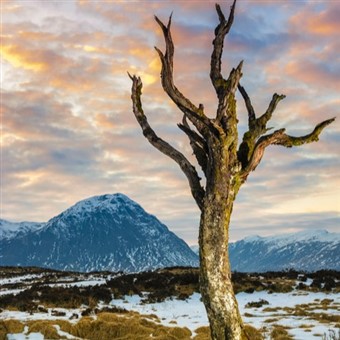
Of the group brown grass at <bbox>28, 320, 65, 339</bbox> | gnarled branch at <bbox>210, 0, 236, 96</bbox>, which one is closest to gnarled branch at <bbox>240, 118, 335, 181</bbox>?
gnarled branch at <bbox>210, 0, 236, 96</bbox>

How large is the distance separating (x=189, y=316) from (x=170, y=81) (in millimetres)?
17291

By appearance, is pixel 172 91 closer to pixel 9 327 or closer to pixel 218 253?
pixel 218 253

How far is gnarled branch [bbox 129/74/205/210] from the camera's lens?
1055 centimetres

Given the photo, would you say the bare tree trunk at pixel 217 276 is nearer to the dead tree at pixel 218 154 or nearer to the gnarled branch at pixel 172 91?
the dead tree at pixel 218 154

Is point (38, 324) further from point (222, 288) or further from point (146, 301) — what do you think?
point (222, 288)

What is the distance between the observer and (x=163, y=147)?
36.4ft

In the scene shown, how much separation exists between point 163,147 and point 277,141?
8.82 feet

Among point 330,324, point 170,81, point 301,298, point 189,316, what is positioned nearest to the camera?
point 170,81

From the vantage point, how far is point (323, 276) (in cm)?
3600

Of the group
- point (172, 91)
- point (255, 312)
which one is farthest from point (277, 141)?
point (255, 312)

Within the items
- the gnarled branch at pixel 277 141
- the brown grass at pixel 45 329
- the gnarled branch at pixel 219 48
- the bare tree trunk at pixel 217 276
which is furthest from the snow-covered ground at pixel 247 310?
the gnarled branch at pixel 219 48

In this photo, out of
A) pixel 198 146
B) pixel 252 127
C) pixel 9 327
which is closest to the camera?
pixel 198 146

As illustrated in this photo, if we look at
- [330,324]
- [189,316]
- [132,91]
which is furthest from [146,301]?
[132,91]

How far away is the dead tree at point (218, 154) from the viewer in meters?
9.48
